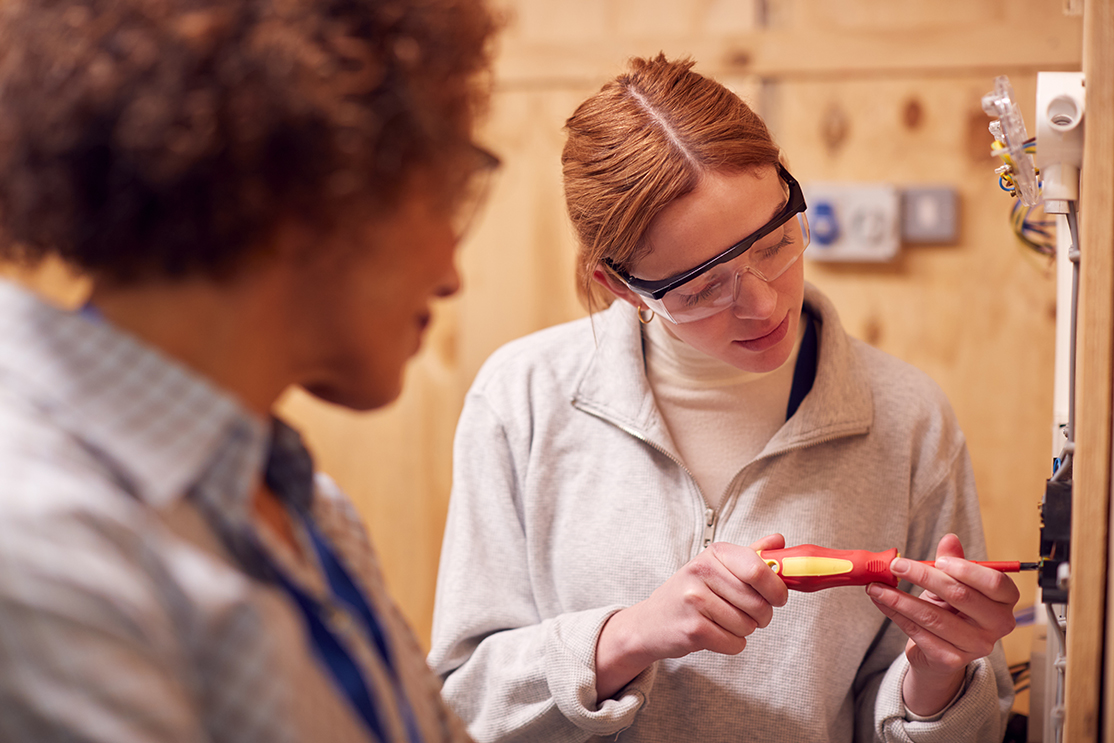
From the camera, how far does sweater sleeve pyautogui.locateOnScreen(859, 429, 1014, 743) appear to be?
1068 mm

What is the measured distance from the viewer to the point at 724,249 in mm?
1057

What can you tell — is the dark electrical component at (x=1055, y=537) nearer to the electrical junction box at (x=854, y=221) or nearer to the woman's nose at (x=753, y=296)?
the woman's nose at (x=753, y=296)

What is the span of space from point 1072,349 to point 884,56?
1.35 meters

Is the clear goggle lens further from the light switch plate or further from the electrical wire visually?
the light switch plate

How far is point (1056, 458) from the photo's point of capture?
3.22 feet

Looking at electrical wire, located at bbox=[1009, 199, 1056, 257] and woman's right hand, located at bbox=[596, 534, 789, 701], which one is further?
electrical wire, located at bbox=[1009, 199, 1056, 257]

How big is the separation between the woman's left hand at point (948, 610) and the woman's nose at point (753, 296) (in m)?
0.32

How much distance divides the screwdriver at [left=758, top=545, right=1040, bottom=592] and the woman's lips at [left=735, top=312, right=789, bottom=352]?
0.26 metres

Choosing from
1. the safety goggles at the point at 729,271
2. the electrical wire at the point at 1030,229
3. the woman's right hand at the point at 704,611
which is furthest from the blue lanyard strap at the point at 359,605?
the electrical wire at the point at 1030,229

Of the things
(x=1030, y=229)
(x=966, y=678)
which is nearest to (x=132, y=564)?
(x=966, y=678)

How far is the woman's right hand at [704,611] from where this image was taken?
98 cm

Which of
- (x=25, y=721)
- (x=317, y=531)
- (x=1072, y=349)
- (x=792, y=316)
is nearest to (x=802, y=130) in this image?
(x=792, y=316)

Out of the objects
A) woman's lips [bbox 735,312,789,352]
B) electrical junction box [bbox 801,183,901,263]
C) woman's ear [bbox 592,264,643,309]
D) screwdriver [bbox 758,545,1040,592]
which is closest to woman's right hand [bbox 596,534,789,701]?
screwdriver [bbox 758,545,1040,592]

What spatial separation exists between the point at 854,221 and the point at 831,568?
1352 mm
